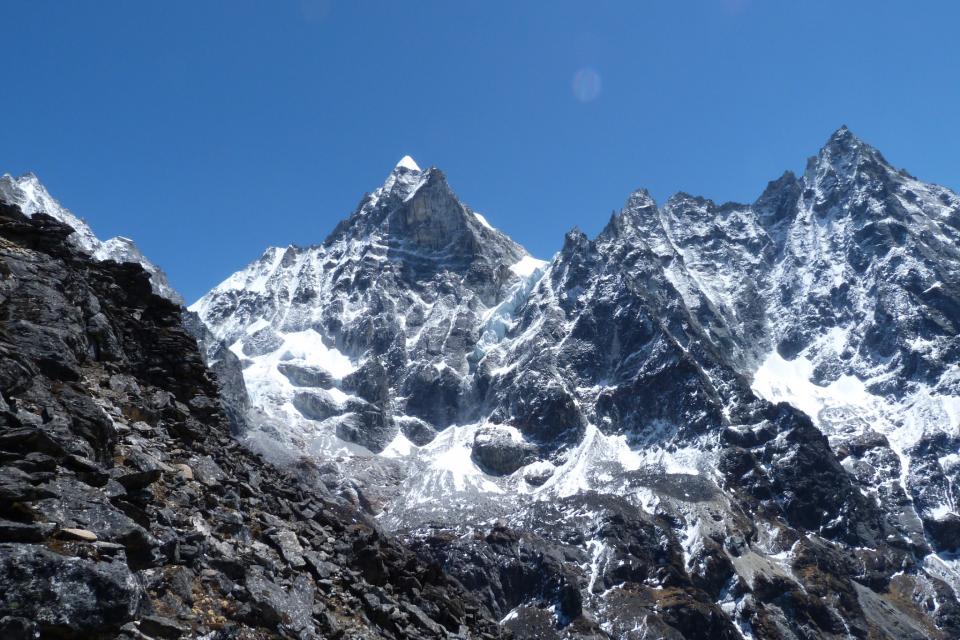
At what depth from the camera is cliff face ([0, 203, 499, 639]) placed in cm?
1459

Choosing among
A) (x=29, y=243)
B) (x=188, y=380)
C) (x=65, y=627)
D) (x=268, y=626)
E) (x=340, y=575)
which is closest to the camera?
(x=65, y=627)

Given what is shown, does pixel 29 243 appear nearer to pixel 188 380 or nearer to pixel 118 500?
pixel 188 380

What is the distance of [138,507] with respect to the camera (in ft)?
64.0

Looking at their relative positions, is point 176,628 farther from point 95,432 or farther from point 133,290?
point 133,290

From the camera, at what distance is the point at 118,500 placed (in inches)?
738

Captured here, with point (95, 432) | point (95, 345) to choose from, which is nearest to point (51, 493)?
point (95, 432)

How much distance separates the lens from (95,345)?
31.7 metres

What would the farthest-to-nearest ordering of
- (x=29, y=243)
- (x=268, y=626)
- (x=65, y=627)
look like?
(x=29, y=243) < (x=268, y=626) < (x=65, y=627)

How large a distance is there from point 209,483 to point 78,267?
17738 millimetres

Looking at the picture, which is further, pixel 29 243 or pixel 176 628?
pixel 29 243

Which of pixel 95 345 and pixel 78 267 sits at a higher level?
pixel 78 267

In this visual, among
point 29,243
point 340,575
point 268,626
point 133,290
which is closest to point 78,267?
point 29,243

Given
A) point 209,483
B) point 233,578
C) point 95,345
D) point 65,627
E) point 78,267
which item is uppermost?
point 78,267

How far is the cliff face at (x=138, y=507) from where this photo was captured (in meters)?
14.6
